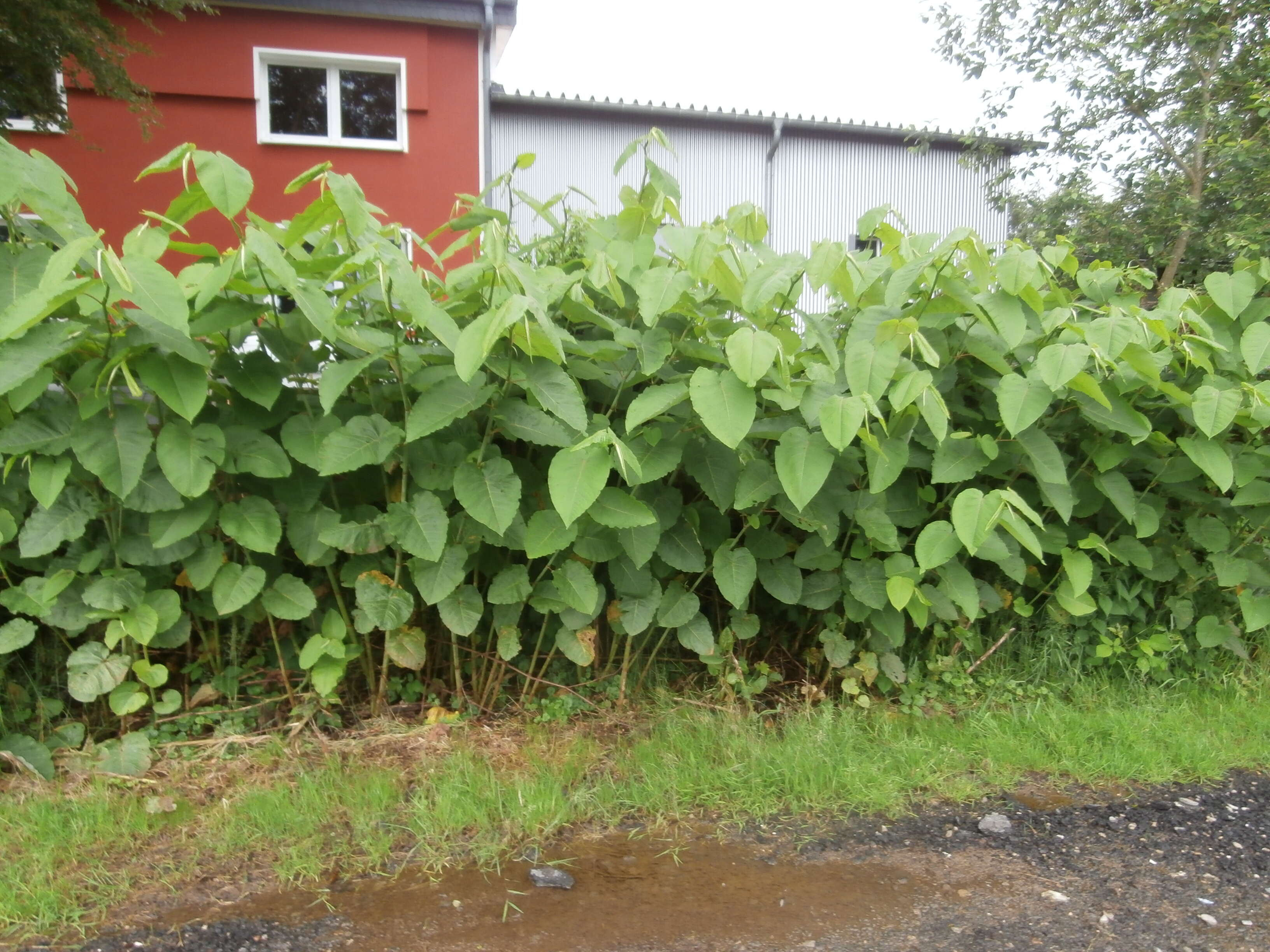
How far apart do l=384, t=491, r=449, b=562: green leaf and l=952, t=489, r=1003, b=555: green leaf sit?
1.33 metres

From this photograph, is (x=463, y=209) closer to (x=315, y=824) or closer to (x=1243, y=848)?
(x=315, y=824)

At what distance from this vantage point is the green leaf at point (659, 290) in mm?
2047

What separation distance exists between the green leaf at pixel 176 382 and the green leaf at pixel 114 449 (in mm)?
129

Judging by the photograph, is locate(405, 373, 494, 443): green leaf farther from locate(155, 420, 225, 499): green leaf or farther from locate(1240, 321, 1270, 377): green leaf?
locate(1240, 321, 1270, 377): green leaf

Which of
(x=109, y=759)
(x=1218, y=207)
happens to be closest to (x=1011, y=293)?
(x=109, y=759)

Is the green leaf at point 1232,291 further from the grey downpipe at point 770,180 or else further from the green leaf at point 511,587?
the grey downpipe at point 770,180

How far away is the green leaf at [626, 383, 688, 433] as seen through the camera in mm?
2043

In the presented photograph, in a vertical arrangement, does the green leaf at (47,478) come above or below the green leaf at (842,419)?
below

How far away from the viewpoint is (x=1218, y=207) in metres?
8.17

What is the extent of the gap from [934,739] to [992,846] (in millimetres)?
500

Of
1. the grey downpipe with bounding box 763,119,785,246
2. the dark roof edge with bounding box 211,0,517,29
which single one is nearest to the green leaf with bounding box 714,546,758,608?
the dark roof edge with bounding box 211,0,517,29

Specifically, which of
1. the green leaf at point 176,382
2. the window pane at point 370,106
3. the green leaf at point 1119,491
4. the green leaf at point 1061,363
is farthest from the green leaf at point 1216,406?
the window pane at point 370,106

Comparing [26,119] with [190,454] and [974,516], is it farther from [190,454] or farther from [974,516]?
[974,516]

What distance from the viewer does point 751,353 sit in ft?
6.51
